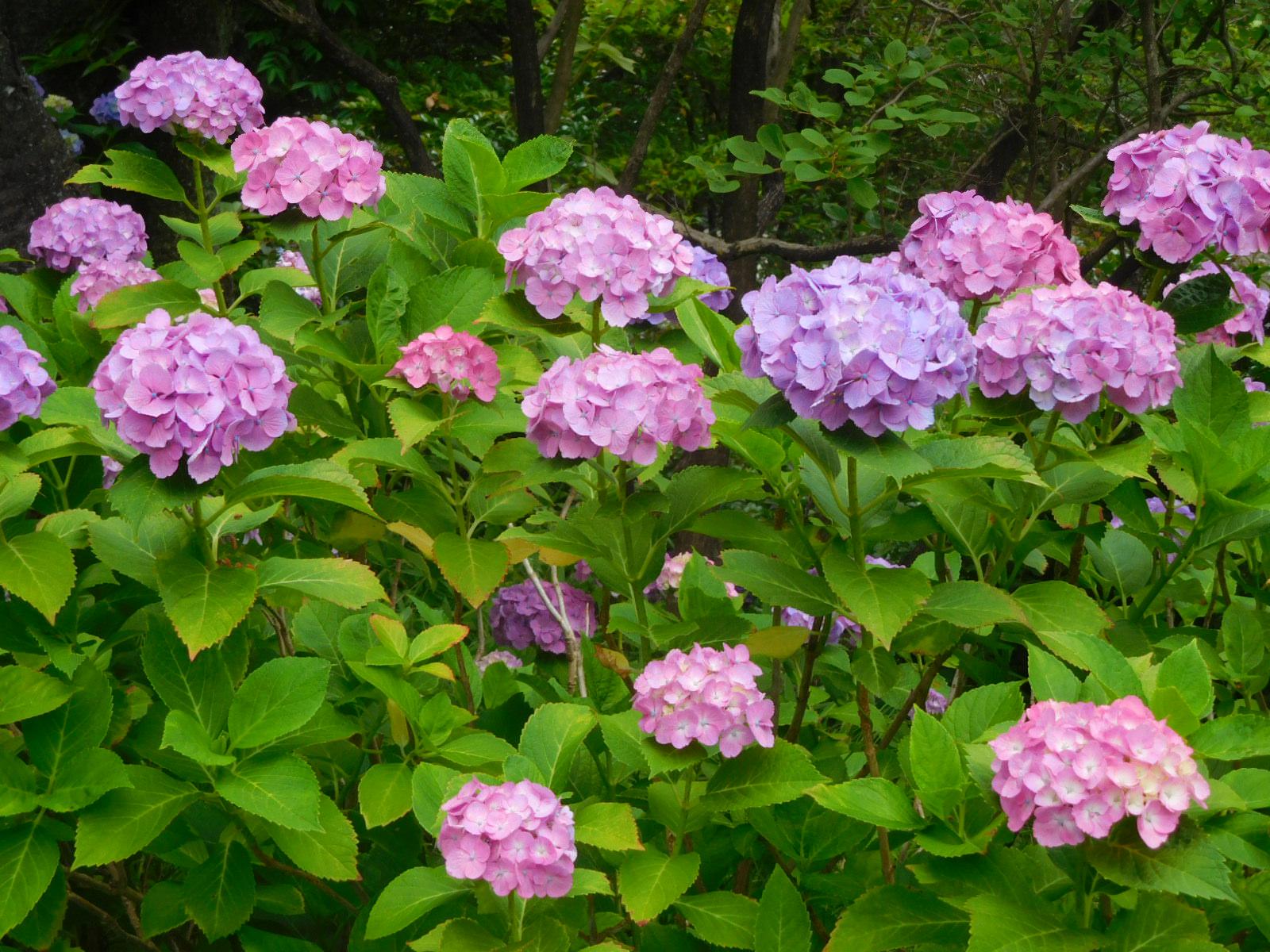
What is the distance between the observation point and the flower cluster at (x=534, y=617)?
2.97 meters

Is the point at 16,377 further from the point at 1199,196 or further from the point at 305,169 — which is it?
the point at 1199,196

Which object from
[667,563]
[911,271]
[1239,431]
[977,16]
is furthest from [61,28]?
[1239,431]

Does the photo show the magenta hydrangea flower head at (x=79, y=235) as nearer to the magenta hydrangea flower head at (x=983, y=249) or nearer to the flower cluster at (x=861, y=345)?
the magenta hydrangea flower head at (x=983, y=249)

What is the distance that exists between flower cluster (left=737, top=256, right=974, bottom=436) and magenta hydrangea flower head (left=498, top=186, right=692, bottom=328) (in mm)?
352

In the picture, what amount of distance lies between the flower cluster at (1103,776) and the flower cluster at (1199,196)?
1125 millimetres

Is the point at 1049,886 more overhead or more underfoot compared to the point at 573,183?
more overhead

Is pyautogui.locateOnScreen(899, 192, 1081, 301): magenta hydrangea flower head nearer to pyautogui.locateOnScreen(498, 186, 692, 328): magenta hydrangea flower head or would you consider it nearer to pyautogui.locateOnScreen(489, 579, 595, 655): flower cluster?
pyautogui.locateOnScreen(498, 186, 692, 328): magenta hydrangea flower head

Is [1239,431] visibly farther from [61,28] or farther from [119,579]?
[61,28]

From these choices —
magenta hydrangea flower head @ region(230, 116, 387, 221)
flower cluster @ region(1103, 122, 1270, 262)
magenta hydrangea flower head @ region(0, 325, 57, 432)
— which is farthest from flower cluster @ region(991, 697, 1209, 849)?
magenta hydrangea flower head @ region(230, 116, 387, 221)

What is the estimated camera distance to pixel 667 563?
3.27m

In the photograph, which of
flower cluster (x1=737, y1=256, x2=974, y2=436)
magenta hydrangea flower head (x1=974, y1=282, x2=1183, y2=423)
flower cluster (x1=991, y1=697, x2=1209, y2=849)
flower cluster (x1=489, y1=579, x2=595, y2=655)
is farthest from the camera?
Result: flower cluster (x1=489, y1=579, x2=595, y2=655)

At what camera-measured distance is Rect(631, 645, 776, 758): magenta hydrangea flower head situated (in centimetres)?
170

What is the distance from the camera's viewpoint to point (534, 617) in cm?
301

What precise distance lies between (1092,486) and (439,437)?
1.10 metres
